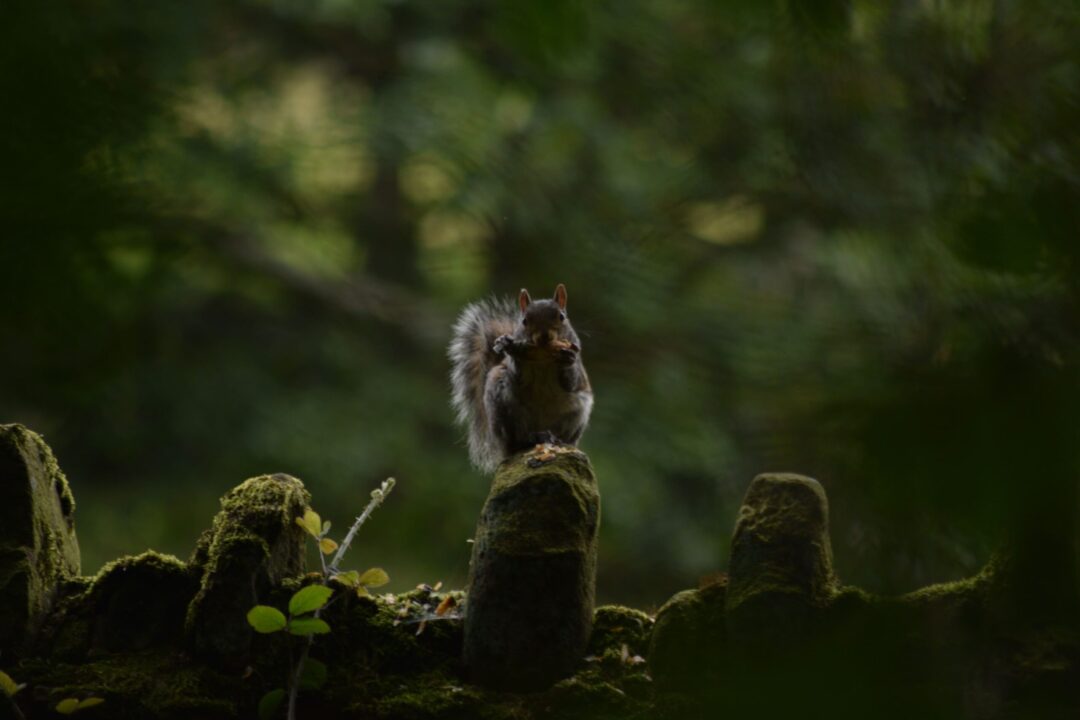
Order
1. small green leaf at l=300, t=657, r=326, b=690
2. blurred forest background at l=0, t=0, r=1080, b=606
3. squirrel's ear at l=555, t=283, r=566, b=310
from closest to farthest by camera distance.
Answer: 1. blurred forest background at l=0, t=0, r=1080, b=606
2. small green leaf at l=300, t=657, r=326, b=690
3. squirrel's ear at l=555, t=283, r=566, b=310

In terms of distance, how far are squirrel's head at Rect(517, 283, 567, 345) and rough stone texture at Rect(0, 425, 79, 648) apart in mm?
1027

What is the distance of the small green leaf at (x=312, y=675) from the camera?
1.65m

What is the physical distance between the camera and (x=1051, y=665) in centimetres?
101

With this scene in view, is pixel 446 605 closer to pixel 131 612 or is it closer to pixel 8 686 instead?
pixel 131 612

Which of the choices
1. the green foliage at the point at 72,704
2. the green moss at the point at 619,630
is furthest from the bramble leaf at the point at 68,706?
the green moss at the point at 619,630

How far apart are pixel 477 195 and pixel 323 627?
613mm

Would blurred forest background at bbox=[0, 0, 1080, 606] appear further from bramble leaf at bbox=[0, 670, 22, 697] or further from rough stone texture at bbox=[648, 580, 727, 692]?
bramble leaf at bbox=[0, 670, 22, 697]

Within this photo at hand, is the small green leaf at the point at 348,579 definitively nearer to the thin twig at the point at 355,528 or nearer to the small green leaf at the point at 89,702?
the thin twig at the point at 355,528

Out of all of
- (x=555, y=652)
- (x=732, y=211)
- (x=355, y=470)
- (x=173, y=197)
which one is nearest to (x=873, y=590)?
(x=173, y=197)

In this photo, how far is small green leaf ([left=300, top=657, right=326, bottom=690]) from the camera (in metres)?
1.65

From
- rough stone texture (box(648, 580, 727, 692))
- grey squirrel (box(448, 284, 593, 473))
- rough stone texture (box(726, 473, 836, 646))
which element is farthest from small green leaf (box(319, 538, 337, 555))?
grey squirrel (box(448, 284, 593, 473))

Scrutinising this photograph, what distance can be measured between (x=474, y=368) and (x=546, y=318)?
35cm

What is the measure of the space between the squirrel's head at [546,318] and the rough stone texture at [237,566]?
2.86 ft

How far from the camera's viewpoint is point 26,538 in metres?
1.77
